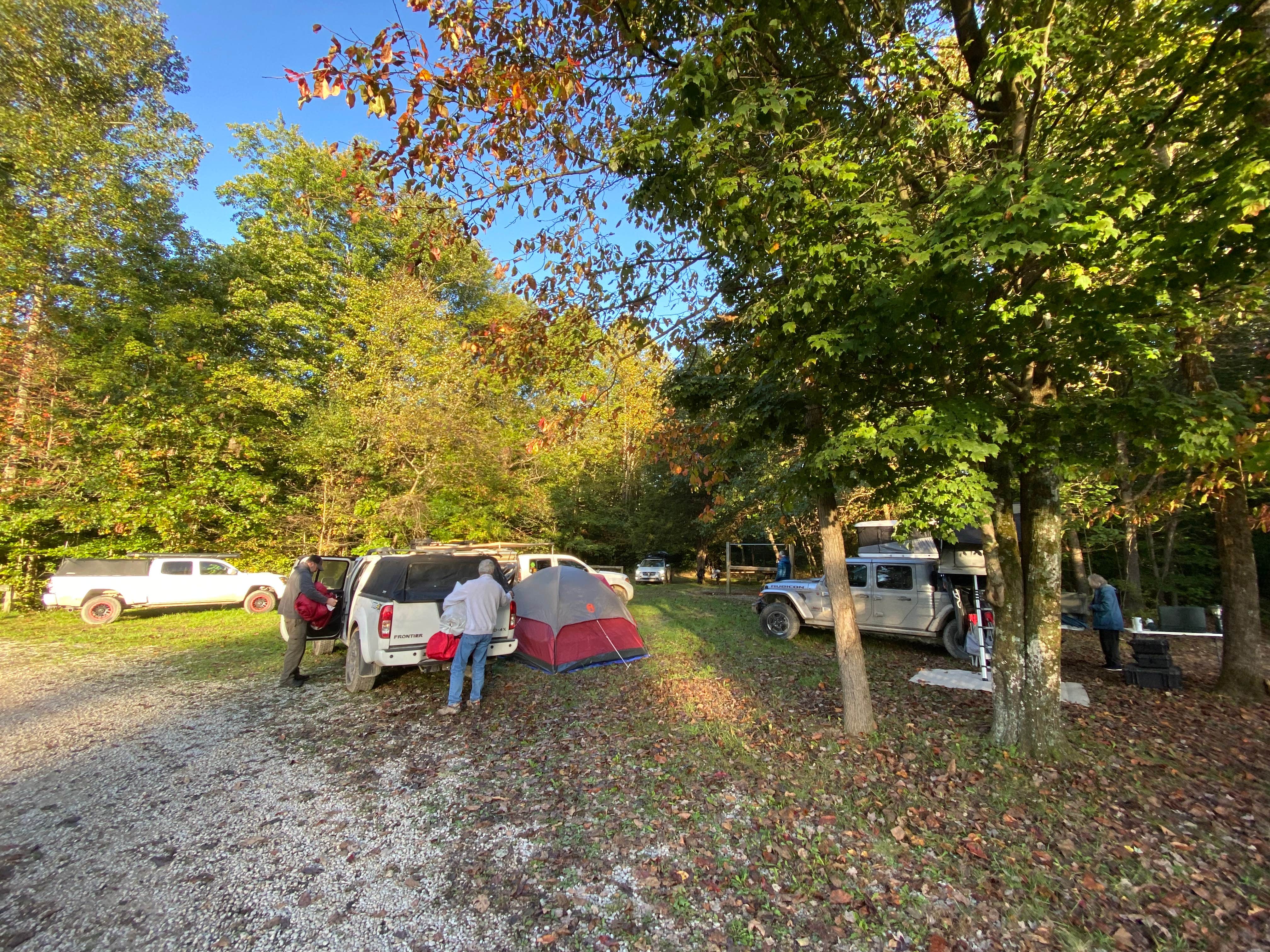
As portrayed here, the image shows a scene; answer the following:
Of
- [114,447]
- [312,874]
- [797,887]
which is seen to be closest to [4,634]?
[114,447]

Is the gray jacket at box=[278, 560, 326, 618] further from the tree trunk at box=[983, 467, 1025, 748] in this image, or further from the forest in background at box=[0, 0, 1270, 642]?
the tree trunk at box=[983, 467, 1025, 748]

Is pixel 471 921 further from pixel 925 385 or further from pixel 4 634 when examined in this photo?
pixel 4 634

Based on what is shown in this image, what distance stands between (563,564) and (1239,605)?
34.4ft

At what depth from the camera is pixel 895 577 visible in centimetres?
939

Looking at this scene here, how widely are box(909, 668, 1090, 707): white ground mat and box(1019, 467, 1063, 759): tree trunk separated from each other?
2005 millimetres

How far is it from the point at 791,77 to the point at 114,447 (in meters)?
18.0

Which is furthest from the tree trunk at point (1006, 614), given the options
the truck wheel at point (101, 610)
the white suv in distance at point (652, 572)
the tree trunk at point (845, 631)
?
the white suv in distance at point (652, 572)

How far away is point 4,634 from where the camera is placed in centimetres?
1070

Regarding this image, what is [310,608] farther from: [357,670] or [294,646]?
[357,670]

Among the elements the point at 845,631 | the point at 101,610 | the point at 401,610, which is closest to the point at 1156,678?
the point at 845,631

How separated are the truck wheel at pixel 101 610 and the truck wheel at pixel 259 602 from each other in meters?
2.50

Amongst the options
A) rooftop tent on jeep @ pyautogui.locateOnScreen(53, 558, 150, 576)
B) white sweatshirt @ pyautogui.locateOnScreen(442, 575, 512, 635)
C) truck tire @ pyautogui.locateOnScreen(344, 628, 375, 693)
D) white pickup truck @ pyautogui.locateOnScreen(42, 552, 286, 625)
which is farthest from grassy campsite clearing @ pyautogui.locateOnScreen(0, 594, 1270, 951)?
rooftop tent on jeep @ pyautogui.locateOnScreen(53, 558, 150, 576)

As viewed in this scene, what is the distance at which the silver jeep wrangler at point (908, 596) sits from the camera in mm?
8648

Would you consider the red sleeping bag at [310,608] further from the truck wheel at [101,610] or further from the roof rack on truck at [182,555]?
the roof rack on truck at [182,555]
